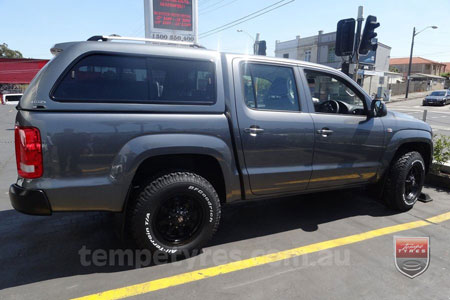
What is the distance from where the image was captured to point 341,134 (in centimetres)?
360

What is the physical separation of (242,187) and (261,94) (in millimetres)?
969

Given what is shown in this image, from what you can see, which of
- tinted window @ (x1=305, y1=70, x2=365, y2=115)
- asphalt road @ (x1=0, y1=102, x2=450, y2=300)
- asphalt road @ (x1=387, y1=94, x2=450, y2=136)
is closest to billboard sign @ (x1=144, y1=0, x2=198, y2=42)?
asphalt road @ (x1=0, y1=102, x2=450, y2=300)

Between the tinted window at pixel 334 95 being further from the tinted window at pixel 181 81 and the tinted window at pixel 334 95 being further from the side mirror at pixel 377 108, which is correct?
the tinted window at pixel 181 81

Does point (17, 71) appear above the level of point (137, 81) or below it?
above

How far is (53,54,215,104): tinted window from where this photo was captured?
2.53m

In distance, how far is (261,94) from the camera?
3250 millimetres

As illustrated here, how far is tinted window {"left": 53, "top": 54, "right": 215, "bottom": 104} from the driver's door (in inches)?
51.9

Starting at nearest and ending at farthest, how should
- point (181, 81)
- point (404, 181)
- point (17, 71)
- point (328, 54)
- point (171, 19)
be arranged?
point (181, 81), point (404, 181), point (171, 19), point (17, 71), point (328, 54)

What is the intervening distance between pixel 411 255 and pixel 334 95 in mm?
1987

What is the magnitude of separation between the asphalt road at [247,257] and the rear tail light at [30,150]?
3.15ft

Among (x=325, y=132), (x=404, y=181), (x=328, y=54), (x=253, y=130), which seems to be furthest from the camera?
(x=328, y=54)

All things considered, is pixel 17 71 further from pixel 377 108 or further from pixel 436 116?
pixel 436 116

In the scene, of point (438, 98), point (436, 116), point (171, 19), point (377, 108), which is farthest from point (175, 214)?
point (438, 98)

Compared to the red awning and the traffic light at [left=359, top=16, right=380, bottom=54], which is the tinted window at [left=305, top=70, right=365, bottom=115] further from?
the red awning
